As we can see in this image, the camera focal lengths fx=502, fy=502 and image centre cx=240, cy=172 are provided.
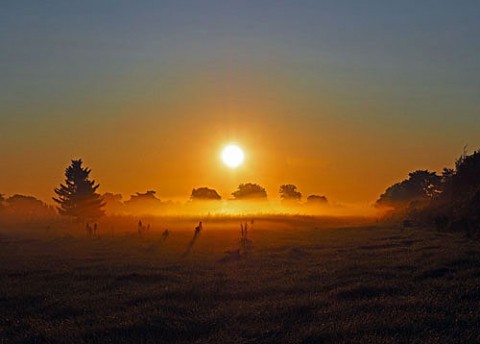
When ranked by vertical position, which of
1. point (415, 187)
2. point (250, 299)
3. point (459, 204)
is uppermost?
point (415, 187)

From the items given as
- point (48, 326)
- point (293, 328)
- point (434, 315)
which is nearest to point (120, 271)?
point (48, 326)

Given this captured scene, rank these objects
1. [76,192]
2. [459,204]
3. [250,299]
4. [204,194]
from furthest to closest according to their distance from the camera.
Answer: [204,194], [76,192], [459,204], [250,299]

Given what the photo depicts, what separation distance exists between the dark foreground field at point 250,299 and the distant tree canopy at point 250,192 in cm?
16423

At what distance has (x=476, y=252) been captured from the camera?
79.8 ft

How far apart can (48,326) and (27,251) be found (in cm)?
2688

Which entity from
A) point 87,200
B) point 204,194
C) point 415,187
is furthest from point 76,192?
point 204,194

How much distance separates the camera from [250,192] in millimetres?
195250

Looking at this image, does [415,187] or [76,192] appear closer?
[76,192]

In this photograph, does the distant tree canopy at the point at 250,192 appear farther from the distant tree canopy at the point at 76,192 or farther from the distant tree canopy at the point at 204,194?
the distant tree canopy at the point at 76,192

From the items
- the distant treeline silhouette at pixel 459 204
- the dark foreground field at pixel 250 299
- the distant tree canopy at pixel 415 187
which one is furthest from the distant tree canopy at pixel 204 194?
the dark foreground field at pixel 250 299

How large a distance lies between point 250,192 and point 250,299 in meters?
178

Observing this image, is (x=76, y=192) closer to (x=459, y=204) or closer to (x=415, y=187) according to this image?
(x=459, y=204)

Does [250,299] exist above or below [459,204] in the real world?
below

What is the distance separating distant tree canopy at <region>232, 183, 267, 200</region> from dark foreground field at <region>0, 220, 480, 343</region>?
16423 cm
